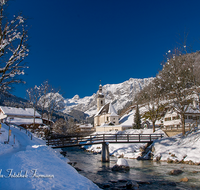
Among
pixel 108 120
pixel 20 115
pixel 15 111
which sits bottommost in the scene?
pixel 108 120

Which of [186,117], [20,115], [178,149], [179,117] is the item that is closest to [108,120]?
[179,117]

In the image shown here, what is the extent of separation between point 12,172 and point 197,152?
20555mm

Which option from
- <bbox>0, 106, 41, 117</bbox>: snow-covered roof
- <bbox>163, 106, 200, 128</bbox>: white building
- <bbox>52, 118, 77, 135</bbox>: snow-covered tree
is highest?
<bbox>0, 106, 41, 117</bbox>: snow-covered roof

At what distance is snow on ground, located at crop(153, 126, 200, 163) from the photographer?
20.2 meters

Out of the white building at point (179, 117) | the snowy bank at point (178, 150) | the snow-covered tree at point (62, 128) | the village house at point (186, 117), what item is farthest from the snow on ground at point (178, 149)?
the snow-covered tree at point (62, 128)

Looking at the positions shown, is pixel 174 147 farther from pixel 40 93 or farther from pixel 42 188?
pixel 40 93

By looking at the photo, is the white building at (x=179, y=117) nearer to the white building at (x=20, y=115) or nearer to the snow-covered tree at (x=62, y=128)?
the snow-covered tree at (x=62, y=128)

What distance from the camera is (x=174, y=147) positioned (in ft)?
77.0

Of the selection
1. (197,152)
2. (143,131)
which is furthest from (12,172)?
(143,131)

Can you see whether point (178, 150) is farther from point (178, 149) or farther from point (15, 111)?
point (15, 111)

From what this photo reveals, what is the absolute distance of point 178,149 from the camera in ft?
73.6

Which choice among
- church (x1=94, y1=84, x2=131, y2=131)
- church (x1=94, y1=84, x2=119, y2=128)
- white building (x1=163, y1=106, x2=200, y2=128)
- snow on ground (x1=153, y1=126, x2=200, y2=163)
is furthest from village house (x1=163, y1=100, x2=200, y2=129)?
church (x1=94, y1=84, x2=119, y2=128)

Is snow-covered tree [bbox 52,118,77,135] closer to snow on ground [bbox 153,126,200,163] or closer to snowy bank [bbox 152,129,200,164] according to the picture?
snow on ground [bbox 153,126,200,163]

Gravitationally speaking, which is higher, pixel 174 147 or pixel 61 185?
pixel 61 185
